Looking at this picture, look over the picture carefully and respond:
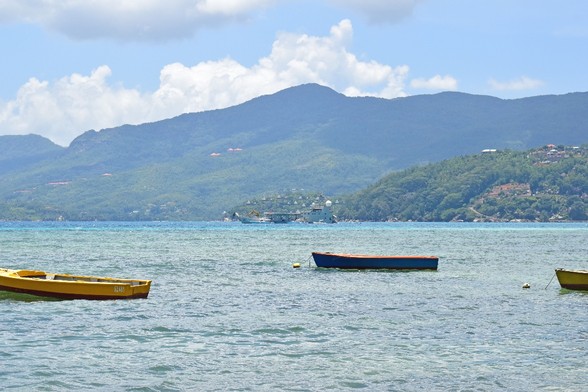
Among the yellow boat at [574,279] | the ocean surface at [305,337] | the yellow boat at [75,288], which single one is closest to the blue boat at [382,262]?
the ocean surface at [305,337]

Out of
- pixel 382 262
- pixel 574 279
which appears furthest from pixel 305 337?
pixel 382 262

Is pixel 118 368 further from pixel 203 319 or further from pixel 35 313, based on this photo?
pixel 35 313

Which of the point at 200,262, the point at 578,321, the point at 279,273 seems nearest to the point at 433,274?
the point at 279,273

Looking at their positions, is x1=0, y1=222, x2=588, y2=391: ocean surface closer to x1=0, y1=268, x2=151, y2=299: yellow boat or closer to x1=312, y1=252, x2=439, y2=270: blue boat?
x1=0, y1=268, x2=151, y2=299: yellow boat

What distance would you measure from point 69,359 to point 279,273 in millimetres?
42613

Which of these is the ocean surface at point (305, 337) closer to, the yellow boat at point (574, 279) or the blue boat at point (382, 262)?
the yellow boat at point (574, 279)

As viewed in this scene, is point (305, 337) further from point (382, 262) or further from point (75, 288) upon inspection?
point (382, 262)

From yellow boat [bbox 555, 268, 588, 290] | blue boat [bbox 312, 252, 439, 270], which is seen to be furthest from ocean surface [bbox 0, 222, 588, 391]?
blue boat [bbox 312, 252, 439, 270]

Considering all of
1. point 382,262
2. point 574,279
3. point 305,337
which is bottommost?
point 305,337

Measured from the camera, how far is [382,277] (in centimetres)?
7119

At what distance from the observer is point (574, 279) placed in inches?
2281

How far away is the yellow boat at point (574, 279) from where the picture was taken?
189ft

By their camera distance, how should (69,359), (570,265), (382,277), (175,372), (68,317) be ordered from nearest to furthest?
1. (175,372)
2. (69,359)
3. (68,317)
4. (382,277)
5. (570,265)

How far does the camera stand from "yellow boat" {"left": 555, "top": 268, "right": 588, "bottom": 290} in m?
57.5
